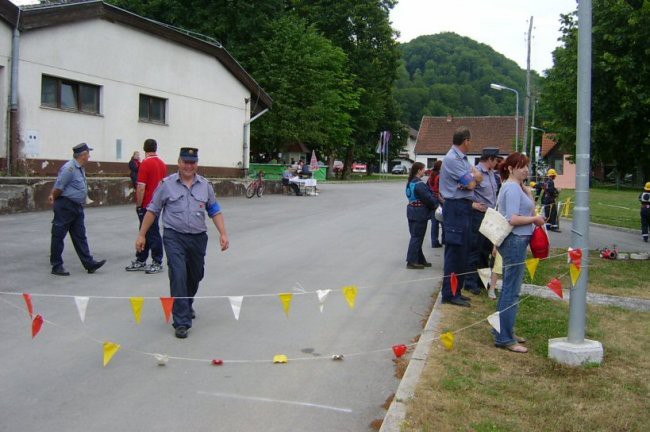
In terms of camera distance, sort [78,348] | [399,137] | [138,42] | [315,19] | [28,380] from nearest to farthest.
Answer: [28,380] → [78,348] → [138,42] → [315,19] → [399,137]


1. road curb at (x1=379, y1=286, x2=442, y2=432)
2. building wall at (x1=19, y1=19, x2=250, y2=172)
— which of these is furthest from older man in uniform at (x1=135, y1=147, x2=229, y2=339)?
building wall at (x1=19, y1=19, x2=250, y2=172)

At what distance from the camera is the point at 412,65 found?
105 meters

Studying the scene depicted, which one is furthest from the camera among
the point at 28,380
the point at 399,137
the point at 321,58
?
the point at 399,137

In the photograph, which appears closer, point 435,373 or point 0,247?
point 435,373

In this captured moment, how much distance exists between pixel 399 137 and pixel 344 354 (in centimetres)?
6646

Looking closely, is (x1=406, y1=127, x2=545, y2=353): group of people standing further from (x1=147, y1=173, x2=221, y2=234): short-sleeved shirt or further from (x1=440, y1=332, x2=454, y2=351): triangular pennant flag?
(x1=147, y1=173, x2=221, y2=234): short-sleeved shirt

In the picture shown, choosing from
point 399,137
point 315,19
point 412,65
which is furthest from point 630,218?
point 412,65

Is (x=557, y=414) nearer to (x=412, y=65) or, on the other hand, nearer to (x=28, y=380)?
(x=28, y=380)

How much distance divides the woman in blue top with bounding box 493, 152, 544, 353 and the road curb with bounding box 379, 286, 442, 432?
2.35ft

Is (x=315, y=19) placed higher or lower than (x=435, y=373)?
higher

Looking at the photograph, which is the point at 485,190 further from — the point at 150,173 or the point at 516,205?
the point at 150,173

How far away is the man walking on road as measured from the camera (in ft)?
29.7

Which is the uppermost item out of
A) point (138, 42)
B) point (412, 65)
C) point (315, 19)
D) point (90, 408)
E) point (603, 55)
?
point (412, 65)

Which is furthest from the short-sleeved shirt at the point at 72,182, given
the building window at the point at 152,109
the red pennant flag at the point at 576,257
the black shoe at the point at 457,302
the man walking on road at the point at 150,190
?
the building window at the point at 152,109
